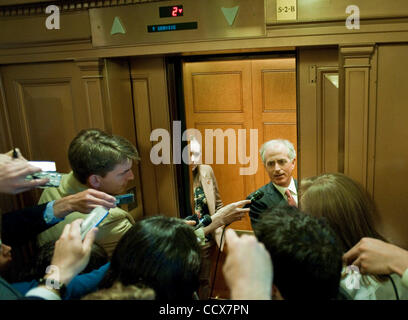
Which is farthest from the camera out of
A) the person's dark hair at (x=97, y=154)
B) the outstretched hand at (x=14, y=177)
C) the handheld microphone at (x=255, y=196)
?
the handheld microphone at (x=255, y=196)

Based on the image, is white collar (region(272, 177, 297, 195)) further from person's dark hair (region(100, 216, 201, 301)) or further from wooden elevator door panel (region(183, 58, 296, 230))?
person's dark hair (region(100, 216, 201, 301))

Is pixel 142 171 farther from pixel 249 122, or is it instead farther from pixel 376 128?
pixel 376 128

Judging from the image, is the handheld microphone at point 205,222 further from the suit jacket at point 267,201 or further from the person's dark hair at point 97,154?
the person's dark hair at point 97,154

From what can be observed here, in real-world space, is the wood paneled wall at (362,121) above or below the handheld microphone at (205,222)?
above

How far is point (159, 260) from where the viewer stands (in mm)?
762

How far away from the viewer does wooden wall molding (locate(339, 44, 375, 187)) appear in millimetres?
1153

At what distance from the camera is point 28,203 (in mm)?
1634

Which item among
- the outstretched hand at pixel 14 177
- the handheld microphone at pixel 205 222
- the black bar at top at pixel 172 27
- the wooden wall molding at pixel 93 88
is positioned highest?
the black bar at top at pixel 172 27

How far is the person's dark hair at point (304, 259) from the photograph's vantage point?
71 centimetres

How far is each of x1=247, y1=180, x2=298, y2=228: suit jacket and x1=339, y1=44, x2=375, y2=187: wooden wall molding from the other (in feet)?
0.76

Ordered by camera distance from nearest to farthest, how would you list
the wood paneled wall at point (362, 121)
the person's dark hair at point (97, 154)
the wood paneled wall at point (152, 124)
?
the wood paneled wall at point (362, 121), the person's dark hair at point (97, 154), the wood paneled wall at point (152, 124)

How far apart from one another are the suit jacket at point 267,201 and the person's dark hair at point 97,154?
466 mm

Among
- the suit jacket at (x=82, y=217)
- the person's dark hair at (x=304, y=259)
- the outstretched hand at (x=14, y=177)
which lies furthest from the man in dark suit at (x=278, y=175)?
the outstretched hand at (x=14, y=177)

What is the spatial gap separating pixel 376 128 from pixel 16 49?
140cm
